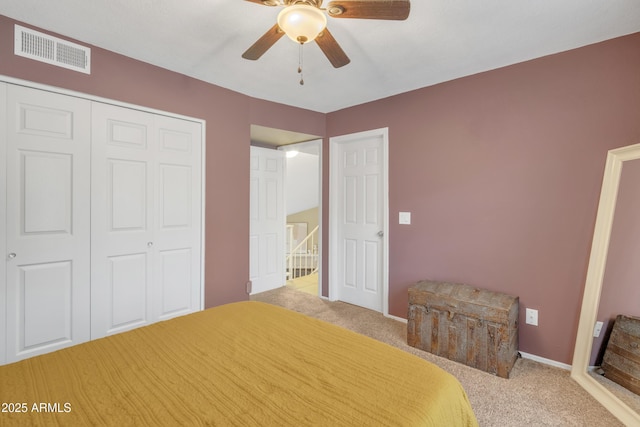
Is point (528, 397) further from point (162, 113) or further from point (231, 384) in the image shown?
point (162, 113)

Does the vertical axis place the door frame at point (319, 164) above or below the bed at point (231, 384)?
above

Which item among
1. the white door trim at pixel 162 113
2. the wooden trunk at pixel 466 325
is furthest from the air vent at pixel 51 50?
the wooden trunk at pixel 466 325

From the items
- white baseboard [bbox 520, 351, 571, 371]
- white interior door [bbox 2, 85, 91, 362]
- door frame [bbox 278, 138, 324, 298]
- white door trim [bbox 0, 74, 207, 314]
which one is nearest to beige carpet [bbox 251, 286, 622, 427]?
white baseboard [bbox 520, 351, 571, 371]

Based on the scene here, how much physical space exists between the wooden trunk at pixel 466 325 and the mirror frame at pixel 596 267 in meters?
0.39

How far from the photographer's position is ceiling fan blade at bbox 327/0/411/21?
1311mm

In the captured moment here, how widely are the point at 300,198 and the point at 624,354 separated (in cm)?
591

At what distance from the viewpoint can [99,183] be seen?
7.64ft

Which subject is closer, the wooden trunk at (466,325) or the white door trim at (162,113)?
the white door trim at (162,113)

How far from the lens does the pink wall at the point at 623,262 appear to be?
74.2 inches

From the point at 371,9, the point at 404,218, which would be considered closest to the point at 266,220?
the point at 404,218

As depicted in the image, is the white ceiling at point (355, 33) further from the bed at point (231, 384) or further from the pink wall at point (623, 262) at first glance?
the bed at point (231, 384)

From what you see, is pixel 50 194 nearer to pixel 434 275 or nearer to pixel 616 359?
pixel 434 275

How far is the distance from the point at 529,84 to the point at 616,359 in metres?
2.01

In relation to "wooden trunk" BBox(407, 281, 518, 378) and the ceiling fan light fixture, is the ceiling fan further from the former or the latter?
"wooden trunk" BBox(407, 281, 518, 378)
